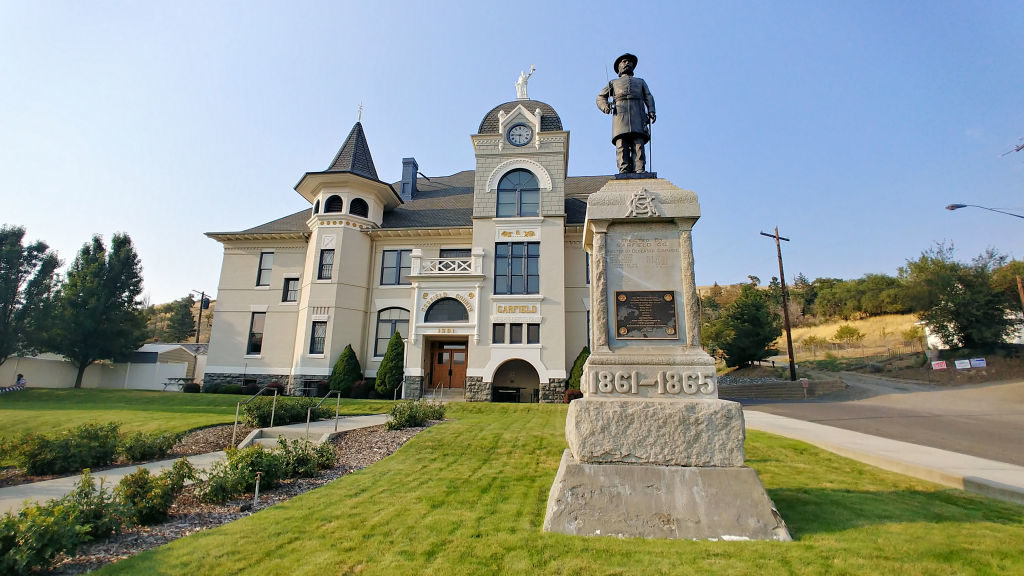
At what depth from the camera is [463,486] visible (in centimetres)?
611

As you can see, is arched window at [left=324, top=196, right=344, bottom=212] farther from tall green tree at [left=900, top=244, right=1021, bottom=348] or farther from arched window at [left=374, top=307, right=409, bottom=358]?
tall green tree at [left=900, top=244, right=1021, bottom=348]

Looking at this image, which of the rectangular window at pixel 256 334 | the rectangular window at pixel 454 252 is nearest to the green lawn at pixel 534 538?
the rectangular window at pixel 454 252

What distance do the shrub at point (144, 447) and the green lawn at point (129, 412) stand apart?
2011 mm

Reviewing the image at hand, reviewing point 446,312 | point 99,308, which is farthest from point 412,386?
point 99,308

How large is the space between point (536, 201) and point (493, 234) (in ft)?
9.08

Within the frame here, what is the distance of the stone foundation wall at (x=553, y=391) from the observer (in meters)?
21.5

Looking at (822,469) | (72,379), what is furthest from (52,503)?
(72,379)

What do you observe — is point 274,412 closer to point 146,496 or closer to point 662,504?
point 146,496

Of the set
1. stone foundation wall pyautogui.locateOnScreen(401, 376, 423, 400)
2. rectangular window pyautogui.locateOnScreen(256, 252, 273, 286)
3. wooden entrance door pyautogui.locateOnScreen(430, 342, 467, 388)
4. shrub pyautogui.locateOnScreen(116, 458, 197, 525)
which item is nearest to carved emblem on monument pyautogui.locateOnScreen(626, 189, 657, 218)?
shrub pyautogui.locateOnScreen(116, 458, 197, 525)

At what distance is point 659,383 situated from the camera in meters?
5.18

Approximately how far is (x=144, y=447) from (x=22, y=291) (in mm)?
33181

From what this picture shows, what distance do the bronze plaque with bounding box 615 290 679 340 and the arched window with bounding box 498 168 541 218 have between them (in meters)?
18.1

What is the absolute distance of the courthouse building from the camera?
22.5 m

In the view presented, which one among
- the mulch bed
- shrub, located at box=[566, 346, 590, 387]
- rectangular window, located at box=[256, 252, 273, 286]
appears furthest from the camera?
rectangular window, located at box=[256, 252, 273, 286]
